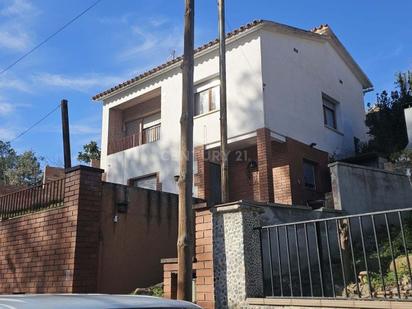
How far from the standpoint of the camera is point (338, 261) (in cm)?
933

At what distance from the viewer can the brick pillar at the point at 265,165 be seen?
14.5 m

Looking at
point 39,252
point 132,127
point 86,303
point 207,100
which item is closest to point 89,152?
point 132,127

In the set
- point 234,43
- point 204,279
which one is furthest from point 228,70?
point 204,279

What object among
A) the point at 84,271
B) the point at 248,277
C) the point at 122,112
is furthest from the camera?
the point at 122,112

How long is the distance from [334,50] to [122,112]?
30.5 feet

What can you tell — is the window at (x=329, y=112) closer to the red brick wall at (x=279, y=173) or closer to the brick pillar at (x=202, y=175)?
the red brick wall at (x=279, y=173)

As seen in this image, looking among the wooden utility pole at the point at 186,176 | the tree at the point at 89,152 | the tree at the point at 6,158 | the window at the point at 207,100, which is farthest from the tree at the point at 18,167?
the wooden utility pole at the point at 186,176

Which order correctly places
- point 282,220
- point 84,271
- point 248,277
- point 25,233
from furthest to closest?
point 25,233 → point 84,271 → point 282,220 → point 248,277

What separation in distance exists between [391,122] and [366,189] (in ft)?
22.4

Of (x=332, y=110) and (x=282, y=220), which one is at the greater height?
(x=332, y=110)

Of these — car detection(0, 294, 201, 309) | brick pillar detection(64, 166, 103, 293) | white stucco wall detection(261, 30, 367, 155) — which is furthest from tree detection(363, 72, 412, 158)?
car detection(0, 294, 201, 309)

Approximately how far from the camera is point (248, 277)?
21.8 ft

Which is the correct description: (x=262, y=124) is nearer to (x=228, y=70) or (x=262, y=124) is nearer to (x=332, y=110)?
(x=228, y=70)

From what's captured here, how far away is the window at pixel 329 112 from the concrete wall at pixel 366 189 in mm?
5579
